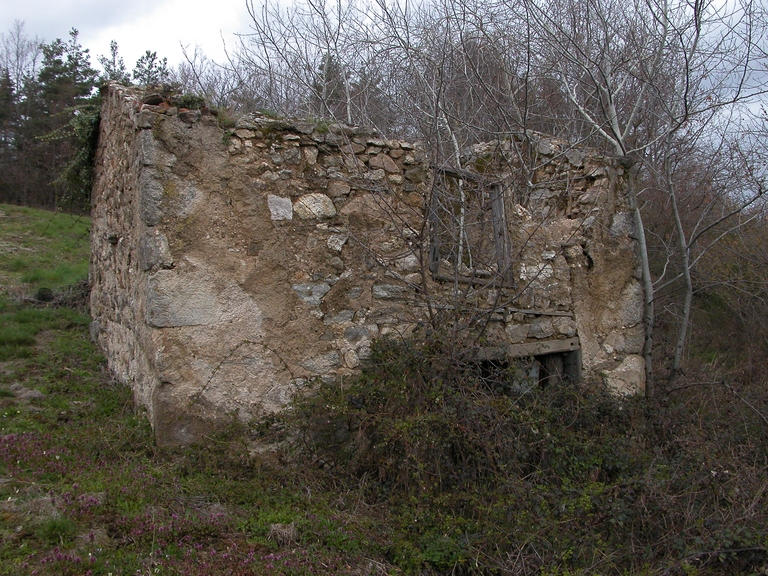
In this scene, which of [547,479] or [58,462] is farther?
[547,479]

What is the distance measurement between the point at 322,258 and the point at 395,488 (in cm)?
178

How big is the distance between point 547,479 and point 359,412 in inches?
52.4

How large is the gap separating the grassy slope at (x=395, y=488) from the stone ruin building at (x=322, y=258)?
0.41 metres

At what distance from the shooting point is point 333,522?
3.48 m

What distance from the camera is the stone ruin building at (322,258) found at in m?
4.21

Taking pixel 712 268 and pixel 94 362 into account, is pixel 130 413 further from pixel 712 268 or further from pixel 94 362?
pixel 712 268

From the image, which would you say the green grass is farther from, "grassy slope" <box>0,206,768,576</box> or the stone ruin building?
"grassy slope" <box>0,206,768,576</box>

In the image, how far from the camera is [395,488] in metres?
3.91

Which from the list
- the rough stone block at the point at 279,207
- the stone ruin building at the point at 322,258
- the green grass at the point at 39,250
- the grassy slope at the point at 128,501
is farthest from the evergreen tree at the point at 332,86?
the grassy slope at the point at 128,501

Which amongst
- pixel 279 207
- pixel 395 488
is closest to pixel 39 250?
pixel 279 207

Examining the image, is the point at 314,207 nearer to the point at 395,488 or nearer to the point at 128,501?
the point at 395,488

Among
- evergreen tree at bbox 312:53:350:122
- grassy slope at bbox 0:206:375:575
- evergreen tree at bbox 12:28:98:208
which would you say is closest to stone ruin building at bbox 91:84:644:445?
grassy slope at bbox 0:206:375:575

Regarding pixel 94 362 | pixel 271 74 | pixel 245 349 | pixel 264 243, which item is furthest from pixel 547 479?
pixel 271 74

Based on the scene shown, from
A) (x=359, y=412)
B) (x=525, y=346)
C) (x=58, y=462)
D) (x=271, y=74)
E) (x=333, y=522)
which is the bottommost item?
(x=333, y=522)
